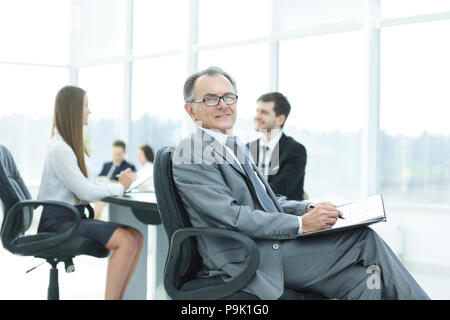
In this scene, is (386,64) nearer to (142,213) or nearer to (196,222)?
(142,213)

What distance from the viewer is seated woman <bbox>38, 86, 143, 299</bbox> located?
2.33 m

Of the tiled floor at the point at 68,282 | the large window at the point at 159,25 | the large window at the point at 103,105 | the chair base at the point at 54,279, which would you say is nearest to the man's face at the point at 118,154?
the large window at the point at 103,105

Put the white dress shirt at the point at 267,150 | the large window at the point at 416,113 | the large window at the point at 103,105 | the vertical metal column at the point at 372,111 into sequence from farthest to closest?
the large window at the point at 103,105, the vertical metal column at the point at 372,111, the large window at the point at 416,113, the white dress shirt at the point at 267,150

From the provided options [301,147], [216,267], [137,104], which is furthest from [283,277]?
[137,104]

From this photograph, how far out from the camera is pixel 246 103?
16.6 ft

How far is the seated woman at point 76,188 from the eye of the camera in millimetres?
2328

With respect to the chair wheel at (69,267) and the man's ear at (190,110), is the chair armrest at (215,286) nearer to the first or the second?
the man's ear at (190,110)

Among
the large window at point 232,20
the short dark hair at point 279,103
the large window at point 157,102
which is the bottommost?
the short dark hair at point 279,103

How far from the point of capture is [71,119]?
2.43m

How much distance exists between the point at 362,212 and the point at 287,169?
128 cm

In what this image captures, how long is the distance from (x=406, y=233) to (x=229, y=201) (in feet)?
10.5

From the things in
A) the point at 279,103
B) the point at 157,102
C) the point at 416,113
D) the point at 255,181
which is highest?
the point at 157,102

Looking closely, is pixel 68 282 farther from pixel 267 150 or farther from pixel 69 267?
pixel 267 150

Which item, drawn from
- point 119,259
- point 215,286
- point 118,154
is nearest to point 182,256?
point 215,286
